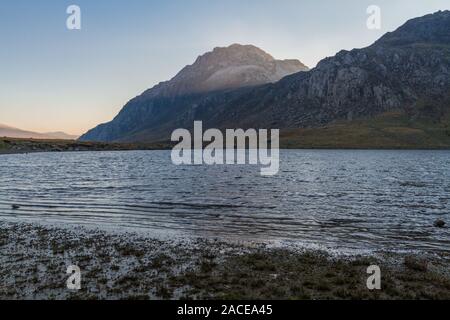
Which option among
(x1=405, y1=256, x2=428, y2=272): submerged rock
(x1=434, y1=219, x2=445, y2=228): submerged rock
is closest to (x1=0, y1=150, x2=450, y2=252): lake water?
(x1=434, y1=219, x2=445, y2=228): submerged rock

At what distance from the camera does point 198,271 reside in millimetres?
20547

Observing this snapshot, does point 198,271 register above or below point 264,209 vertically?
above

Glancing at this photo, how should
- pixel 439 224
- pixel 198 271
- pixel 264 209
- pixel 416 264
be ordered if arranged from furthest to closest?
pixel 264 209 < pixel 439 224 < pixel 416 264 < pixel 198 271

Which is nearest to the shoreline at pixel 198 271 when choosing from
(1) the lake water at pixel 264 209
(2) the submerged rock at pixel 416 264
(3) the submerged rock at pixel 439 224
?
(2) the submerged rock at pixel 416 264

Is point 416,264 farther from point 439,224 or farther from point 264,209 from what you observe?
point 264,209

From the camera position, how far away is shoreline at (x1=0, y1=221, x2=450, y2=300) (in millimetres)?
17312

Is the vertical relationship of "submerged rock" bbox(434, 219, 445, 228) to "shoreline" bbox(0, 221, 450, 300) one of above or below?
below

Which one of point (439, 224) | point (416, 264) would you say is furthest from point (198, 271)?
point (439, 224)

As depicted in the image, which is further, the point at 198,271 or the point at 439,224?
the point at 439,224

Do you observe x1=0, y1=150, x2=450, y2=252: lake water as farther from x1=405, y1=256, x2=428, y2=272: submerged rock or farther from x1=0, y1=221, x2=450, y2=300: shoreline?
x1=0, y1=221, x2=450, y2=300: shoreline

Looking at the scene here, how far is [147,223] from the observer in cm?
3566
